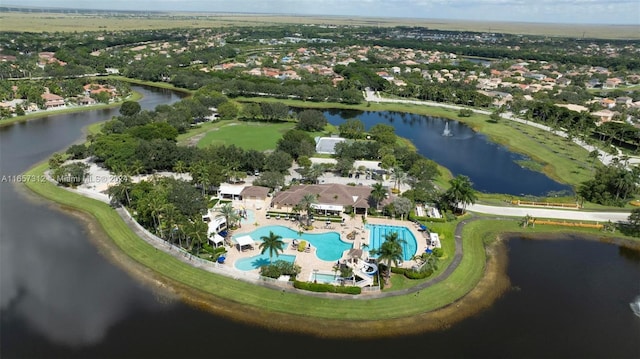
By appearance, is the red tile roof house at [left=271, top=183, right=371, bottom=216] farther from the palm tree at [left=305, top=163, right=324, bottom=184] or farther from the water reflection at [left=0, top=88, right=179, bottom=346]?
the water reflection at [left=0, top=88, right=179, bottom=346]

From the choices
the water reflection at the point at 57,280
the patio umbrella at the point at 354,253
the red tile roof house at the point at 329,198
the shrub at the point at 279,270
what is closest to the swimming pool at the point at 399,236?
the patio umbrella at the point at 354,253

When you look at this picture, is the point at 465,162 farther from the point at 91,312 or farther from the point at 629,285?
the point at 91,312

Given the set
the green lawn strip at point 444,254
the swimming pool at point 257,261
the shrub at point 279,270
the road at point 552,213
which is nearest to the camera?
the shrub at point 279,270

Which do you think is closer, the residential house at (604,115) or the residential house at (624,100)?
the residential house at (604,115)

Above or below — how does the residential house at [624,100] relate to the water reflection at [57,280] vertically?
above

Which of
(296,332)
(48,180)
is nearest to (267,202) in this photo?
(296,332)

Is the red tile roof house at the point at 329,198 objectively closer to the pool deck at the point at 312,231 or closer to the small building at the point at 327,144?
the pool deck at the point at 312,231
